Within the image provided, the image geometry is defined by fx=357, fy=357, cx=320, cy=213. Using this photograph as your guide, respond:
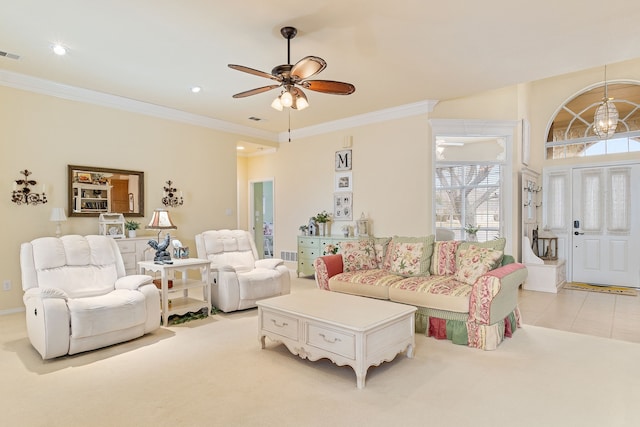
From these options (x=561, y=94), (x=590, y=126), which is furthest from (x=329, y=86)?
(x=590, y=126)

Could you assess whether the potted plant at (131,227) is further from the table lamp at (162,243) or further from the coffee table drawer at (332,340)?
the coffee table drawer at (332,340)

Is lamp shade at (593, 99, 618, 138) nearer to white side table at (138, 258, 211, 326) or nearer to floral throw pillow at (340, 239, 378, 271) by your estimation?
floral throw pillow at (340, 239, 378, 271)

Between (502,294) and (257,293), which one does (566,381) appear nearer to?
(502,294)

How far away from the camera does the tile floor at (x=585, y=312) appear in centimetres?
377

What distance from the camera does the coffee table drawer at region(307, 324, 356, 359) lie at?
2.60m

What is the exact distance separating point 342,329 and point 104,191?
172 inches

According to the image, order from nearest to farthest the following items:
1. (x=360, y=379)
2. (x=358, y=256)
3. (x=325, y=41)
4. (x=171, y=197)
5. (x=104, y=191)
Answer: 1. (x=360, y=379)
2. (x=325, y=41)
3. (x=358, y=256)
4. (x=104, y=191)
5. (x=171, y=197)

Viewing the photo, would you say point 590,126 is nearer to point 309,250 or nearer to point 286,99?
point 309,250

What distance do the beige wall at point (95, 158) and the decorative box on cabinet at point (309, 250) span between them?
4.70 ft

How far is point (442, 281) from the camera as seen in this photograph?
12.5 feet

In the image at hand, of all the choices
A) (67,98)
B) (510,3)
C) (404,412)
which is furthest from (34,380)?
(510,3)

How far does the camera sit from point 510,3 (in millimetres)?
2947

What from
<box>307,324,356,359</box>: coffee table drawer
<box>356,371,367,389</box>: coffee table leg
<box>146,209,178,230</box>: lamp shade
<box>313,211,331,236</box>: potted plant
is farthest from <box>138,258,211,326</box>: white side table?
<box>313,211,331,236</box>: potted plant

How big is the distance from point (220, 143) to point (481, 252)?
16.2 feet
